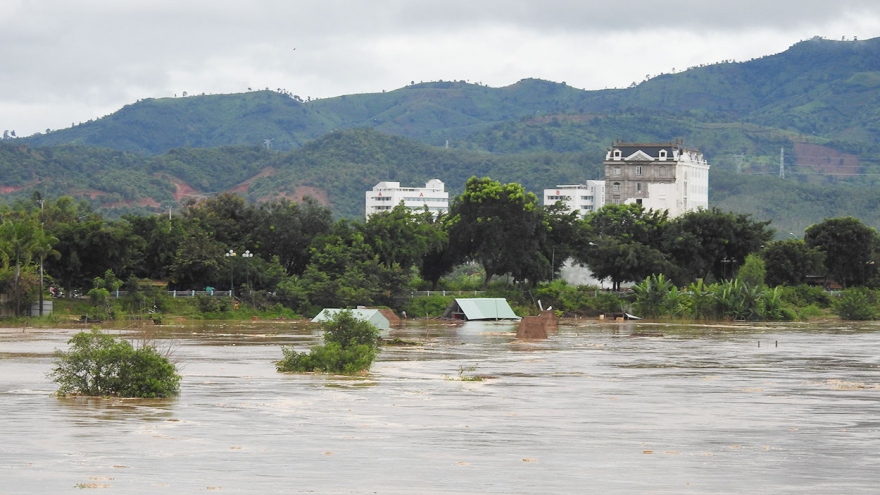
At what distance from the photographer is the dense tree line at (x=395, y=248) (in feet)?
264

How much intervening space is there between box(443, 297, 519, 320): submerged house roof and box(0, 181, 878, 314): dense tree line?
3.53 meters

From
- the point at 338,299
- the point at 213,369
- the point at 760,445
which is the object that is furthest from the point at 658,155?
the point at 760,445

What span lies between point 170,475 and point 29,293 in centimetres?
5747

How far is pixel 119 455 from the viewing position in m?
19.9

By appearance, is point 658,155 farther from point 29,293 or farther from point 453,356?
point 453,356

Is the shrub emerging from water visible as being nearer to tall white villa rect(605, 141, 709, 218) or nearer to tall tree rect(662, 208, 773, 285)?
tall tree rect(662, 208, 773, 285)

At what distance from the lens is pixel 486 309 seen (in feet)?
280

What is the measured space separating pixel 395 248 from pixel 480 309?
9134 millimetres

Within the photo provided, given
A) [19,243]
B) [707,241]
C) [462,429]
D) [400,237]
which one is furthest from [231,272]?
[462,429]

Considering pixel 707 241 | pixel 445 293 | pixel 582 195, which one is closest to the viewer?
pixel 445 293

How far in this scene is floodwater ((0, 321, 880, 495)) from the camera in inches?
717

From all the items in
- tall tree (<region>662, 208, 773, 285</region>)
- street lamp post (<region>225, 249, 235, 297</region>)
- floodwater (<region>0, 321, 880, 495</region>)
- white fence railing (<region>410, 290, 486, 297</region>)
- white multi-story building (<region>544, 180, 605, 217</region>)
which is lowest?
floodwater (<region>0, 321, 880, 495</region>)

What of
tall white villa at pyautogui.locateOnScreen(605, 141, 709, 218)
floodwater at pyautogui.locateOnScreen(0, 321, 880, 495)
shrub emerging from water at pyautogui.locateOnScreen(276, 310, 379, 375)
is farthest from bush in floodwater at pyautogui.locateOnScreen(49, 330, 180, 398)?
tall white villa at pyautogui.locateOnScreen(605, 141, 709, 218)

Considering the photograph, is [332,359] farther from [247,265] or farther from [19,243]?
[247,265]
